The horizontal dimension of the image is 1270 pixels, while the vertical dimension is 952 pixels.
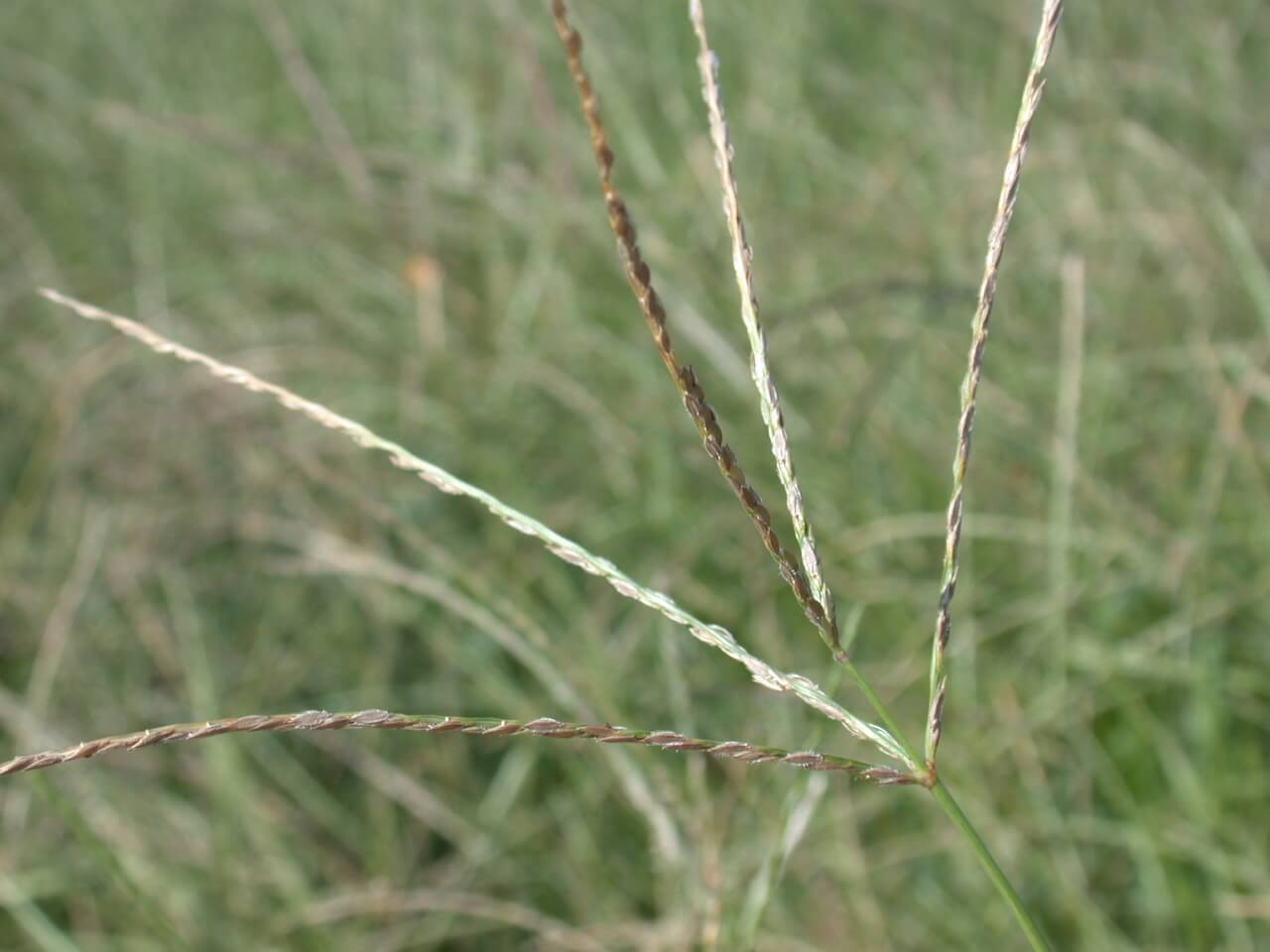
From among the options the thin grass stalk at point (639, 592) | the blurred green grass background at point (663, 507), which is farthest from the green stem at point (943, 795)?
the blurred green grass background at point (663, 507)

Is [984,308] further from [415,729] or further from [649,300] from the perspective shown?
[415,729]

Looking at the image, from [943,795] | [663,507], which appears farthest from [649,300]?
[663,507]

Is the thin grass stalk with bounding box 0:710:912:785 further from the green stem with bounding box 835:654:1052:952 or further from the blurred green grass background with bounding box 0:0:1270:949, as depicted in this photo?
the blurred green grass background with bounding box 0:0:1270:949

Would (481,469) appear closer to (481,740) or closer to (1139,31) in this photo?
(481,740)

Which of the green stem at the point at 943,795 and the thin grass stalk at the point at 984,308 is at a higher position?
the thin grass stalk at the point at 984,308

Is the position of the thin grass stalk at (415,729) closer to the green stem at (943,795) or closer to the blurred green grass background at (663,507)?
the green stem at (943,795)

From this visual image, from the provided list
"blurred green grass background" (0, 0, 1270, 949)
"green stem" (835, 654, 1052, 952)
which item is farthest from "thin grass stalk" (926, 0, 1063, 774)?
"blurred green grass background" (0, 0, 1270, 949)
